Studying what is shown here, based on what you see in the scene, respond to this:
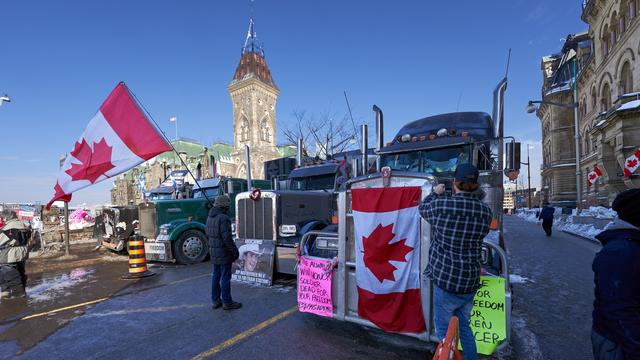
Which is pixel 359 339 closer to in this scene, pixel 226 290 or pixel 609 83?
pixel 226 290

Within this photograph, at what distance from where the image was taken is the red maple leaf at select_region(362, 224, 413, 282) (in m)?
3.85

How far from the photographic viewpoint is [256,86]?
65.5m

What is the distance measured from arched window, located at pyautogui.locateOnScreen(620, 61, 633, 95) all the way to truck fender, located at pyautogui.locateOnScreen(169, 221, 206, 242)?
25257 mm

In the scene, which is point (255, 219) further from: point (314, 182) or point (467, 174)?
point (467, 174)

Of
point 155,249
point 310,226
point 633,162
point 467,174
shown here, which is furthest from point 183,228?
point 633,162

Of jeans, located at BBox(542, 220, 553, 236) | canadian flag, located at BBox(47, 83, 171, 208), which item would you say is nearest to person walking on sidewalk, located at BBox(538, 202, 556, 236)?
jeans, located at BBox(542, 220, 553, 236)

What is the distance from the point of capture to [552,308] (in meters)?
5.68

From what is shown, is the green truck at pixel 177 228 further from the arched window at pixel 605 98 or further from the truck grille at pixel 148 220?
the arched window at pixel 605 98

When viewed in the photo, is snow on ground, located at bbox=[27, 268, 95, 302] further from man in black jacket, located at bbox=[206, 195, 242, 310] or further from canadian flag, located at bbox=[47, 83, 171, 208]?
man in black jacket, located at bbox=[206, 195, 242, 310]

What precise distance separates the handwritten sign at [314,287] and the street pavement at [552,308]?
222 centimetres

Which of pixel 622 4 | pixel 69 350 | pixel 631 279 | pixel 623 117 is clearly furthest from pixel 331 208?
pixel 622 4

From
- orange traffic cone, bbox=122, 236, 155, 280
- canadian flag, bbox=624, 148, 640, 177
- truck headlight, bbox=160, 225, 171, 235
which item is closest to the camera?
orange traffic cone, bbox=122, 236, 155, 280

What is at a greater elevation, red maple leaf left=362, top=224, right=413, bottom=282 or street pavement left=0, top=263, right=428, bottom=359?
red maple leaf left=362, top=224, right=413, bottom=282

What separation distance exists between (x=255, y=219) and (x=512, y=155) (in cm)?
507
